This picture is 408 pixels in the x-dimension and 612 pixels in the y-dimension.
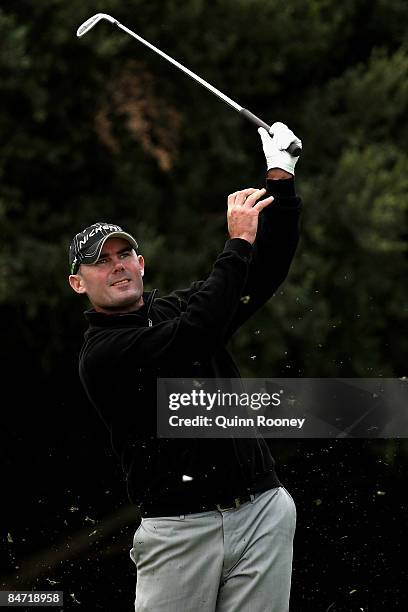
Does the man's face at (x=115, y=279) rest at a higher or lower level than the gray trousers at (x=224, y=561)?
higher

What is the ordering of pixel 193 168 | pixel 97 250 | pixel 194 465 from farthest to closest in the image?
pixel 193 168, pixel 97 250, pixel 194 465

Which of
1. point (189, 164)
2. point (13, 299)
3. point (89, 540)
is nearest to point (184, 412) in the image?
point (89, 540)

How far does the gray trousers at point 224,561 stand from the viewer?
121 inches

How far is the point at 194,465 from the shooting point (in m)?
3.08

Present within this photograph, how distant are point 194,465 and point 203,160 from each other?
736 centimetres

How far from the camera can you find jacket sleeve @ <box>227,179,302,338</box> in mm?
3352

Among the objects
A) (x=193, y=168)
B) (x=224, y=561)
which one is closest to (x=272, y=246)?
(x=224, y=561)

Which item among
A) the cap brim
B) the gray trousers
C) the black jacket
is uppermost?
the cap brim

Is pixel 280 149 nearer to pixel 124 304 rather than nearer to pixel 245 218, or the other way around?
pixel 245 218

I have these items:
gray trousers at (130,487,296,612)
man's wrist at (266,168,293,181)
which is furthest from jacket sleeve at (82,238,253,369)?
gray trousers at (130,487,296,612)

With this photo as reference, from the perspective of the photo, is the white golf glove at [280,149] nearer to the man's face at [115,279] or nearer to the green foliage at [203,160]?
the man's face at [115,279]

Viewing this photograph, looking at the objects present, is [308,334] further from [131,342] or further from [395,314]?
[131,342]

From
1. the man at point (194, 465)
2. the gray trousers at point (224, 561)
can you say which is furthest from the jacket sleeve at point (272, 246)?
the gray trousers at point (224, 561)

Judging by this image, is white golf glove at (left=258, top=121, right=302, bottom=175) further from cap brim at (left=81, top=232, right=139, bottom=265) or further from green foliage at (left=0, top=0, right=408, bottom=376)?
green foliage at (left=0, top=0, right=408, bottom=376)
